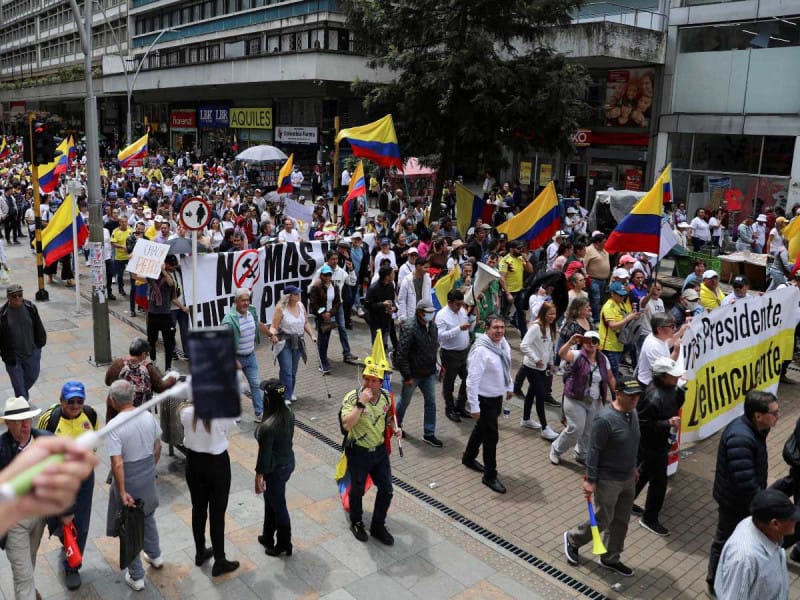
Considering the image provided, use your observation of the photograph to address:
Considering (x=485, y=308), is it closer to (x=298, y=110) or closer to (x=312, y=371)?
(x=312, y=371)

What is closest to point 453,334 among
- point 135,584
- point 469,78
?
point 135,584

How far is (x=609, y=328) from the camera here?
9.34 m

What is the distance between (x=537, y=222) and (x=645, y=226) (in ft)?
11.4

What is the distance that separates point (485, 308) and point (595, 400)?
2948mm

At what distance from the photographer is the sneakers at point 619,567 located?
6321mm

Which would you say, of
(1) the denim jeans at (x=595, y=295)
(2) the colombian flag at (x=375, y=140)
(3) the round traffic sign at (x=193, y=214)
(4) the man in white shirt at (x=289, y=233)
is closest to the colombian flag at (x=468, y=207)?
(2) the colombian flag at (x=375, y=140)

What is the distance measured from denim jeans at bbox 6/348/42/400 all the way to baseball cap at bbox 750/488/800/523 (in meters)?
7.83

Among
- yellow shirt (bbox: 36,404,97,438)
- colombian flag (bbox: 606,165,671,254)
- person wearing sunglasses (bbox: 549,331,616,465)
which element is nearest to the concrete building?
colombian flag (bbox: 606,165,671,254)

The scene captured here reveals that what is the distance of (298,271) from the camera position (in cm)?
1258

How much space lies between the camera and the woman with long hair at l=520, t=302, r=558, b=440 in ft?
28.8

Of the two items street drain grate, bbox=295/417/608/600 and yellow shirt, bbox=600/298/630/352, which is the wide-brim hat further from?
yellow shirt, bbox=600/298/630/352

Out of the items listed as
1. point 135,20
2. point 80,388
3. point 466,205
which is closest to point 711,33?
point 466,205

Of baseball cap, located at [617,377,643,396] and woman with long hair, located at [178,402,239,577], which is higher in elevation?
baseball cap, located at [617,377,643,396]

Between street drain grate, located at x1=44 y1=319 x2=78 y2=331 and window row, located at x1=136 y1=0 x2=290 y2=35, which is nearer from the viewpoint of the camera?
street drain grate, located at x1=44 y1=319 x2=78 y2=331
